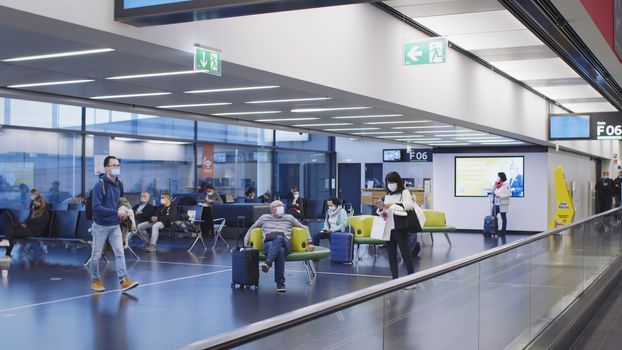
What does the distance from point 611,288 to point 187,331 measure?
763 centimetres

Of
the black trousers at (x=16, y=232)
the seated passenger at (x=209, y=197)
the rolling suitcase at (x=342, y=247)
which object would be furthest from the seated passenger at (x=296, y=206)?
the black trousers at (x=16, y=232)

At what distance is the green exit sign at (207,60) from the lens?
7.02 m

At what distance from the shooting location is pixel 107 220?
33.1 ft

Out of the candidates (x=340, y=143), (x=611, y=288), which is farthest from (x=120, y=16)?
(x=340, y=143)

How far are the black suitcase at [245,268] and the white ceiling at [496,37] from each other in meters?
4.10

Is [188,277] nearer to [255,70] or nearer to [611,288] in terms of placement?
[255,70]

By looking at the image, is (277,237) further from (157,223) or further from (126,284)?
(157,223)

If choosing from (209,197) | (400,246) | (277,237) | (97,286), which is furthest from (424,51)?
(209,197)

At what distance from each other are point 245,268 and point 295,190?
11.4m

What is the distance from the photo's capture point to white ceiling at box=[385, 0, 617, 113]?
10.2 m

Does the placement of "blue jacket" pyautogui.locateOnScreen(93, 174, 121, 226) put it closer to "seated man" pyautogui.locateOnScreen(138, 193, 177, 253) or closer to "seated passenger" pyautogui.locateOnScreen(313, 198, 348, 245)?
"seated passenger" pyautogui.locateOnScreen(313, 198, 348, 245)

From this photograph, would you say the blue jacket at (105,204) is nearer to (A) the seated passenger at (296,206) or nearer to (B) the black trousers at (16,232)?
(B) the black trousers at (16,232)

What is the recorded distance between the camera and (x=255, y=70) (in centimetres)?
821

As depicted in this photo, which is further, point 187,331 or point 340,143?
point 340,143
